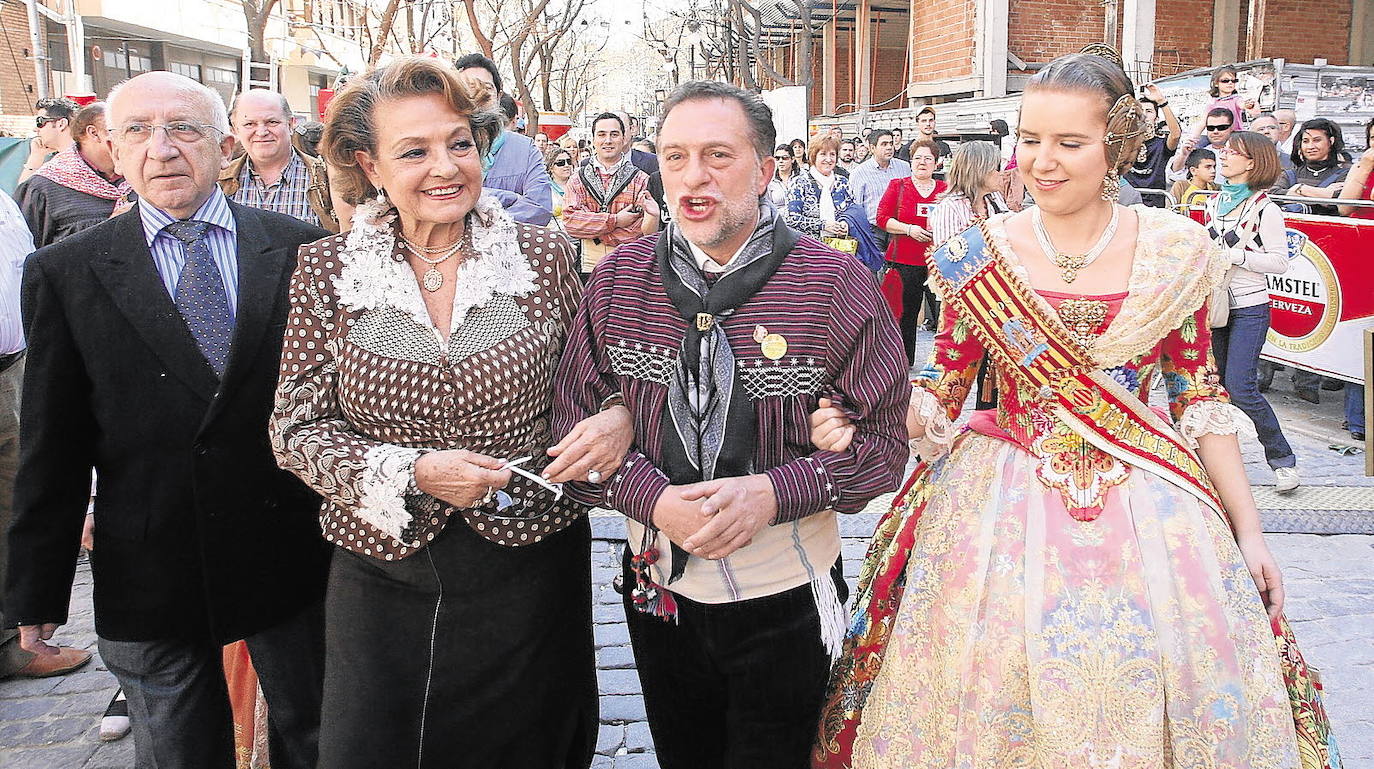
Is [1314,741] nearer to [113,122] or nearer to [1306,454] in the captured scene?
[113,122]

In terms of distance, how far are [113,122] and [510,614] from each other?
1707mm

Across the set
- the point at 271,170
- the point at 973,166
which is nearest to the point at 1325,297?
the point at 973,166

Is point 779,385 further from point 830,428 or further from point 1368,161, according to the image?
point 1368,161

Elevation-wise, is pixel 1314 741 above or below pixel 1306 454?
above

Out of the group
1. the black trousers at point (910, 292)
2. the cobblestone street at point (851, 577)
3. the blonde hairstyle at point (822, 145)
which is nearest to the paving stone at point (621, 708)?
the cobblestone street at point (851, 577)

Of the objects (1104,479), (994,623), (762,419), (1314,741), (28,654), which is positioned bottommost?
(28,654)

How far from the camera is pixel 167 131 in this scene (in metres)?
2.80

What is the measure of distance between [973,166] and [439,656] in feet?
19.4

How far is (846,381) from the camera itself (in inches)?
90.0

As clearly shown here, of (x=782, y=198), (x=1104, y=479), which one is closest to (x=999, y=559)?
(x=1104, y=479)

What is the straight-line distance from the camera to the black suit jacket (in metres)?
2.69

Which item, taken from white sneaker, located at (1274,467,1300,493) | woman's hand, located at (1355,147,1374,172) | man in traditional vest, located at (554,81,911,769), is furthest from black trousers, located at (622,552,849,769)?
woman's hand, located at (1355,147,1374,172)

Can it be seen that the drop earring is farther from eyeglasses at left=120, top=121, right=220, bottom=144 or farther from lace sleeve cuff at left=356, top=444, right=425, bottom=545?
eyeglasses at left=120, top=121, right=220, bottom=144

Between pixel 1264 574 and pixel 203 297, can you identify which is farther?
pixel 203 297
